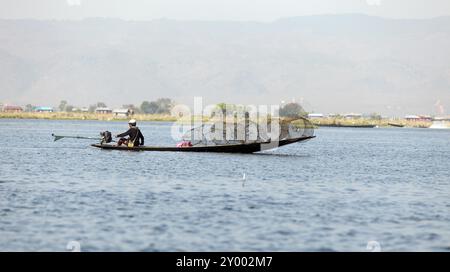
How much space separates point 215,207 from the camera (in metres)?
34.8

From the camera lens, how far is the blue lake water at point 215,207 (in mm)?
27328

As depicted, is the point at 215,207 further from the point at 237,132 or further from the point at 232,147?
the point at 237,132

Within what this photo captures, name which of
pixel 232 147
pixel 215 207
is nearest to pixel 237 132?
pixel 232 147

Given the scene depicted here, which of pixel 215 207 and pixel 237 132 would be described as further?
pixel 237 132

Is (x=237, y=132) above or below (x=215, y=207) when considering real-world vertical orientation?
above

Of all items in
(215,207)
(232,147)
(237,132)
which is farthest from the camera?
(237,132)

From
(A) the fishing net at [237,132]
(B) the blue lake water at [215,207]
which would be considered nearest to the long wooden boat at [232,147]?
(A) the fishing net at [237,132]

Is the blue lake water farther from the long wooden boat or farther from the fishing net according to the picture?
the fishing net

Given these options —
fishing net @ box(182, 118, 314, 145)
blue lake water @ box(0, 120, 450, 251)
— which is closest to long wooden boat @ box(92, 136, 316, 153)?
fishing net @ box(182, 118, 314, 145)

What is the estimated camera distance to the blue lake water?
27.3 m

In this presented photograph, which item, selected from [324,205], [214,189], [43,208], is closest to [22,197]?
[43,208]

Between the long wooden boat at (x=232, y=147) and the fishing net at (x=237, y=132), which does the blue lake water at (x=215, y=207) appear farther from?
the fishing net at (x=237, y=132)

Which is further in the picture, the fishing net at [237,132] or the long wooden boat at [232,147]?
the fishing net at [237,132]
